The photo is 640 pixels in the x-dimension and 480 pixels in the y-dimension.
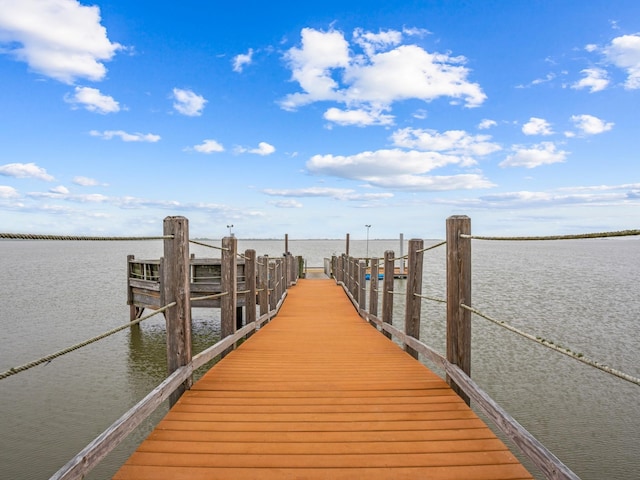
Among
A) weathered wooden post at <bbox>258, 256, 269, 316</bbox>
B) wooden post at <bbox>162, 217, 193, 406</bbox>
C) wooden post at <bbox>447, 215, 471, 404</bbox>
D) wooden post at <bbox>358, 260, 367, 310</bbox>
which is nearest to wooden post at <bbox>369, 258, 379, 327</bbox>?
wooden post at <bbox>358, 260, 367, 310</bbox>

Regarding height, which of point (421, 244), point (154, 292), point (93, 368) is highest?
point (421, 244)

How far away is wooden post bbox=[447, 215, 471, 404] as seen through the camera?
320cm

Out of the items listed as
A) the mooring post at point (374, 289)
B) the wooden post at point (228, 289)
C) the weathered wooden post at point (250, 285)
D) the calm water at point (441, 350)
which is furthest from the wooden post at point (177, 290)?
the mooring post at point (374, 289)

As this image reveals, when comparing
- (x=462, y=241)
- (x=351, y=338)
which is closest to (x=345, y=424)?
(x=462, y=241)

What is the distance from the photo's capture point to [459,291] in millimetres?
3227

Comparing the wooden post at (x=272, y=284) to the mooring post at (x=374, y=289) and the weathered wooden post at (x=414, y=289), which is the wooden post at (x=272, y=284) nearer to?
the mooring post at (x=374, y=289)

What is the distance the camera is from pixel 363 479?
206 cm

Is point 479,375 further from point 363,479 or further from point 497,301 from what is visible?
point 497,301

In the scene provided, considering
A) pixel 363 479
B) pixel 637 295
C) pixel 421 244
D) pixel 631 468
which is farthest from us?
pixel 637 295

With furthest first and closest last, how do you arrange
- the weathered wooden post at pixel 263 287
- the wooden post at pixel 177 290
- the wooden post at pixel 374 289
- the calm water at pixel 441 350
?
1. the weathered wooden post at pixel 263 287
2. the wooden post at pixel 374 289
3. the calm water at pixel 441 350
4. the wooden post at pixel 177 290

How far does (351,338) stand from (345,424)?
336 cm

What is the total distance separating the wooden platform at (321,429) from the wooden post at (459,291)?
34 cm

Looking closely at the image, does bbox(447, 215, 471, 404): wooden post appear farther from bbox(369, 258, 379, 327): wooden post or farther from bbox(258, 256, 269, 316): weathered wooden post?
bbox(258, 256, 269, 316): weathered wooden post

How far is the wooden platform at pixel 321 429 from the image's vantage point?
2131 millimetres
